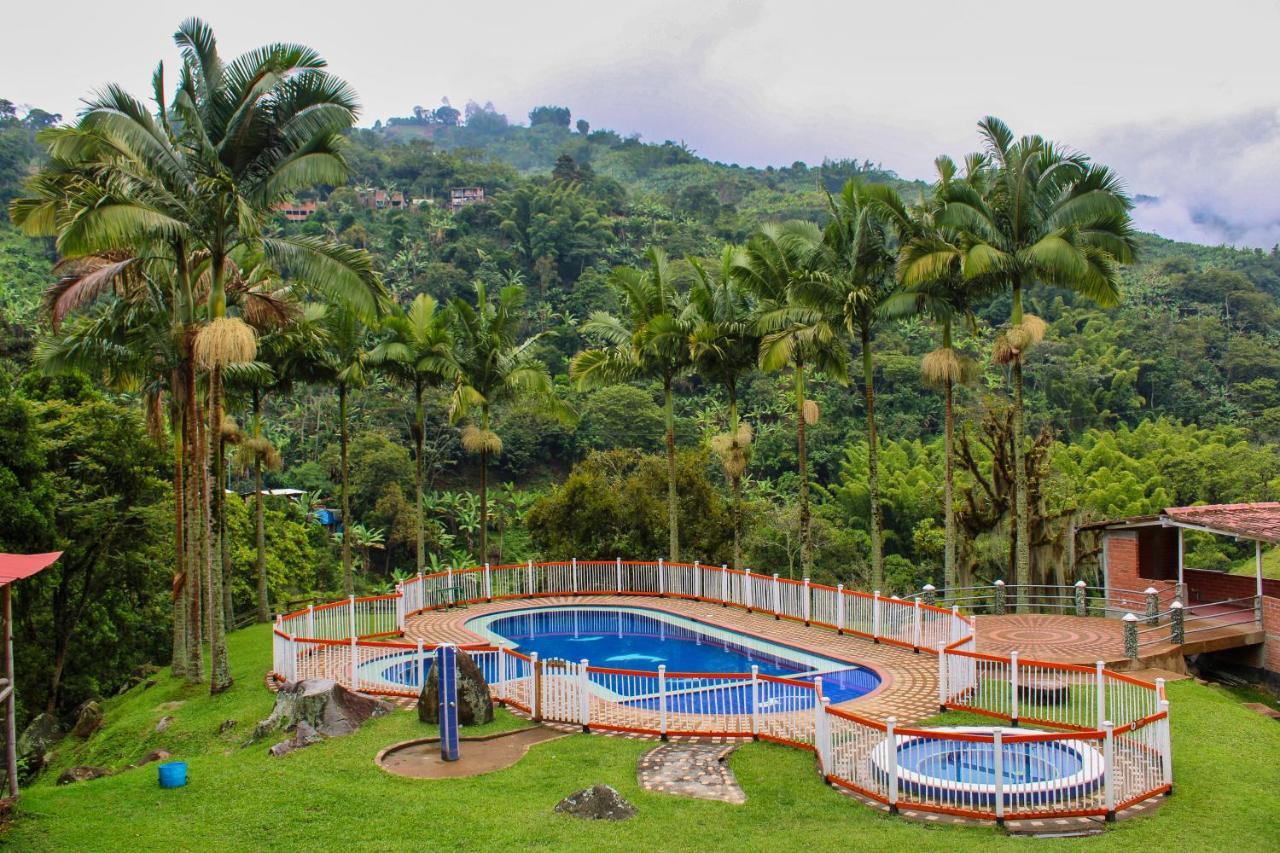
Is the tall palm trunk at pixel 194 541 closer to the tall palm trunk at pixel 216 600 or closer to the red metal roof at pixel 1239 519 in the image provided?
the tall palm trunk at pixel 216 600

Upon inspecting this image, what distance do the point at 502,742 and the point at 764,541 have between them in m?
24.0

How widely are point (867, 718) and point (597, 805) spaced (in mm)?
2932

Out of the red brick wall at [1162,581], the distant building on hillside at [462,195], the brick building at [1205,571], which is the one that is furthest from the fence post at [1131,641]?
the distant building on hillside at [462,195]

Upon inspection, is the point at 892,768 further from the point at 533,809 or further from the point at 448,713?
the point at 448,713

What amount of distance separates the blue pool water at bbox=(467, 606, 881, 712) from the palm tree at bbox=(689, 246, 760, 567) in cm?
331

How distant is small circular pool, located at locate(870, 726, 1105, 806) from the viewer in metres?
8.77

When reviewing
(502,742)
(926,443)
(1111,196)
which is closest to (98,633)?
(502,742)

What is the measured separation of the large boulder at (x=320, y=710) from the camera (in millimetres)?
12062

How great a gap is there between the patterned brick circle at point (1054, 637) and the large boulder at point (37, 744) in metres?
14.8

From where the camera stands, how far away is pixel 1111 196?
18.6 m

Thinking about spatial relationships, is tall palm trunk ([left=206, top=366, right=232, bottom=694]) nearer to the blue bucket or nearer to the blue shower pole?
the blue bucket

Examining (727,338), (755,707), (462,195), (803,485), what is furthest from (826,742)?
(462,195)

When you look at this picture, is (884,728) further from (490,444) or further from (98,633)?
(98,633)

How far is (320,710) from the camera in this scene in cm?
1217
